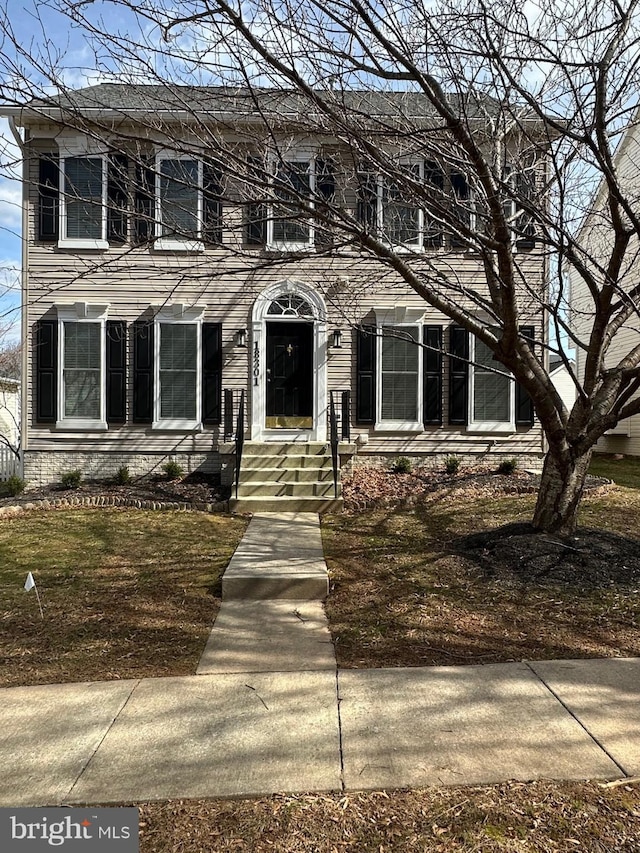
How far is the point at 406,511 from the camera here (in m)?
7.90

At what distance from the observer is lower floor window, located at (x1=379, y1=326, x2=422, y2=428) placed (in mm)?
10188

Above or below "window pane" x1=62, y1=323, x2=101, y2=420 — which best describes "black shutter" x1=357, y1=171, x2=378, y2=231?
above

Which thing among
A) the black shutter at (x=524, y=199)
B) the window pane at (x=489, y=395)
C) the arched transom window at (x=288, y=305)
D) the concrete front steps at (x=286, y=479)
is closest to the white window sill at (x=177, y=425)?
the concrete front steps at (x=286, y=479)

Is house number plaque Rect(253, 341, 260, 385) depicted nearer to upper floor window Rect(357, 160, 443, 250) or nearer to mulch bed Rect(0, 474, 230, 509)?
mulch bed Rect(0, 474, 230, 509)

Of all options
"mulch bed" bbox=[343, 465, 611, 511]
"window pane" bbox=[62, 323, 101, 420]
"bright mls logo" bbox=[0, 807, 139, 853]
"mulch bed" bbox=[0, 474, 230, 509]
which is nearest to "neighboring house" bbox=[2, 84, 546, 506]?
"window pane" bbox=[62, 323, 101, 420]

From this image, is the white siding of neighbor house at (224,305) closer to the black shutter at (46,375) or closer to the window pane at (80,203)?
the black shutter at (46,375)

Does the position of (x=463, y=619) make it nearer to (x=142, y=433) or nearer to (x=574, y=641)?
(x=574, y=641)

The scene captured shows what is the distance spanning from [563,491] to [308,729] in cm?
380

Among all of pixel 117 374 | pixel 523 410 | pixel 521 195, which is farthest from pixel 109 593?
pixel 523 410

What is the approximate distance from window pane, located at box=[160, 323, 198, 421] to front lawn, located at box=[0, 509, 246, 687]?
2821 millimetres

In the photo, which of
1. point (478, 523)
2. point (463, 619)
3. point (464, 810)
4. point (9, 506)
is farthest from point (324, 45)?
point (9, 506)

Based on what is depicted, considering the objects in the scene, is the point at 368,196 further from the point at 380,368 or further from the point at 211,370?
the point at 211,370

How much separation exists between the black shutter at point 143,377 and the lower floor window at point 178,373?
0.16 meters

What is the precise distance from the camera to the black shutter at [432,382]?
33.4ft
